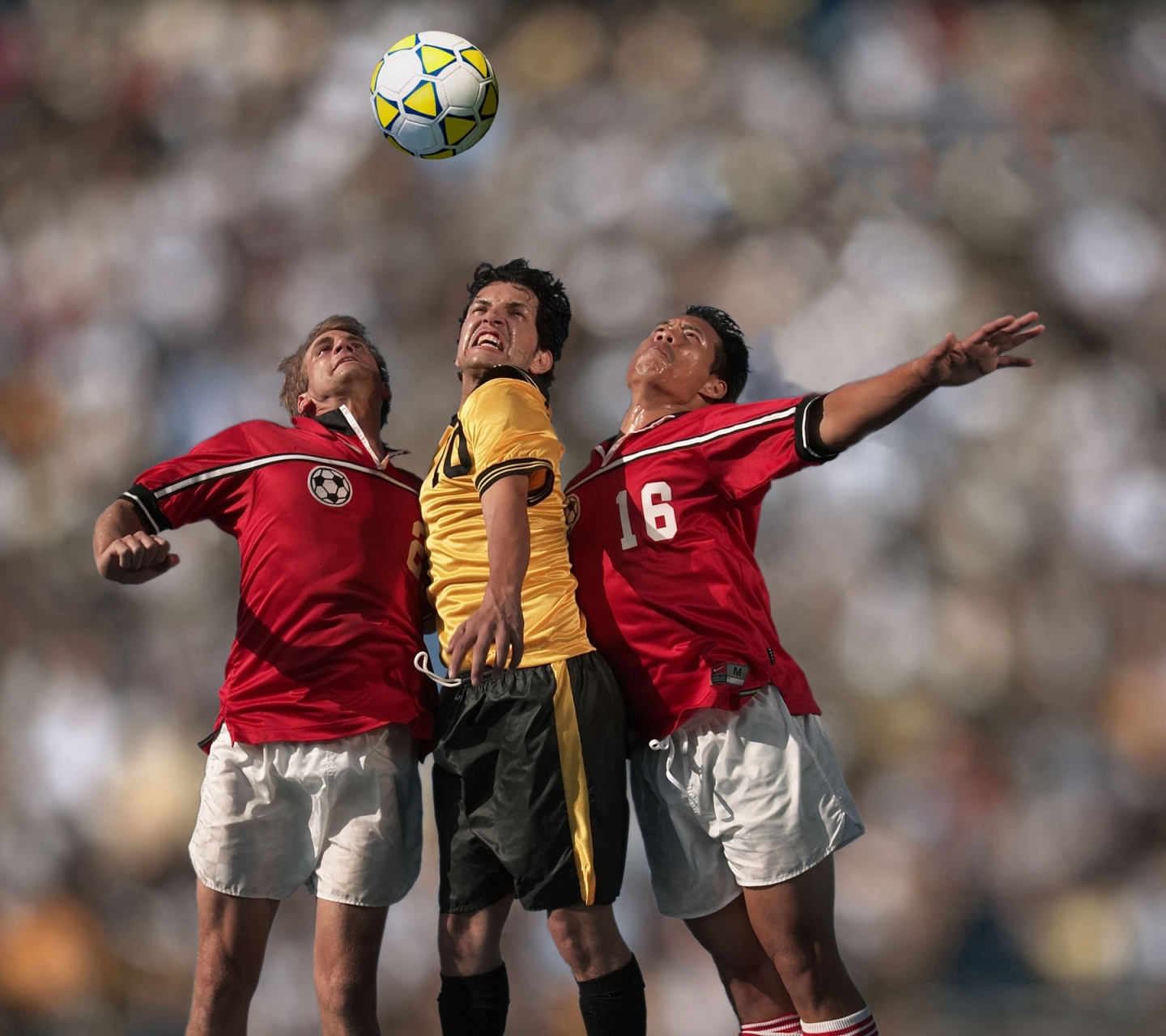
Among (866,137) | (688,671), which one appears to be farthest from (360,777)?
(866,137)

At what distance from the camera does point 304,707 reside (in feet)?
7.11

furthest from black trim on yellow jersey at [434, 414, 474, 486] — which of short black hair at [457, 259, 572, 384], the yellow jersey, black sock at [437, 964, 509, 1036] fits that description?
black sock at [437, 964, 509, 1036]

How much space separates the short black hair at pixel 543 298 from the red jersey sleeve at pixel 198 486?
65cm

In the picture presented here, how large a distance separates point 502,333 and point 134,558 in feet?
3.21

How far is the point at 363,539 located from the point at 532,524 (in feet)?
1.39

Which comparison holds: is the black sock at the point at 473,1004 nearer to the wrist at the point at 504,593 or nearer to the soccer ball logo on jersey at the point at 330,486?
the wrist at the point at 504,593

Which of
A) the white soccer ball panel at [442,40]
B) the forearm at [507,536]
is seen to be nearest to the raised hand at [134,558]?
the forearm at [507,536]

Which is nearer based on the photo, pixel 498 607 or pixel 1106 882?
pixel 498 607

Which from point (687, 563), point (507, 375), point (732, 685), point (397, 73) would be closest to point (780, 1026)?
point (732, 685)

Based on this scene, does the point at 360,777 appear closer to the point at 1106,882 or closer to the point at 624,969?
the point at 624,969

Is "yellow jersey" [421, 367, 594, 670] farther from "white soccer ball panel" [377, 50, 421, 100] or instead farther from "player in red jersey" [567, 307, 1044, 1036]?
"white soccer ball panel" [377, 50, 421, 100]

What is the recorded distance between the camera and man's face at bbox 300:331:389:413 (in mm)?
2662

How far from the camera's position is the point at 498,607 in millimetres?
1766

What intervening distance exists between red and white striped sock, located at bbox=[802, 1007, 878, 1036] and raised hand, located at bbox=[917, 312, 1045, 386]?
127cm
